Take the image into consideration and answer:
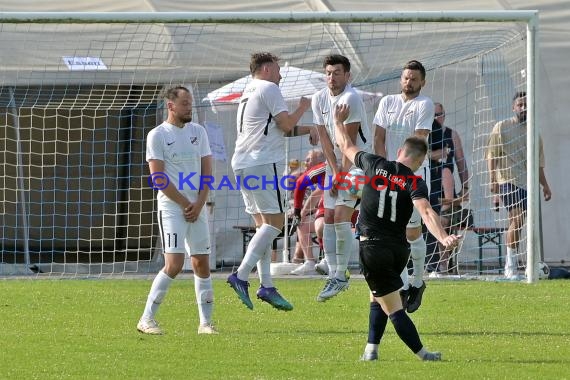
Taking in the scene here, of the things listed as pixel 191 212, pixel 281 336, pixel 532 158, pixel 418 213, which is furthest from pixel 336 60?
pixel 532 158

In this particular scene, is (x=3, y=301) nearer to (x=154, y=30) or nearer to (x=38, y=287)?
(x=38, y=287)

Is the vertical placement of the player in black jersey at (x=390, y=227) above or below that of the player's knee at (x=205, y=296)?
above

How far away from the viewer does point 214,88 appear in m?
18.8

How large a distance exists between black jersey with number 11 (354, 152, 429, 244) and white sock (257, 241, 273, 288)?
2.95 meters

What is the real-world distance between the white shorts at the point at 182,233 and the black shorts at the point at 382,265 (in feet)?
7.59

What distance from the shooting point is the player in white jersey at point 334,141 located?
1180 centimetres

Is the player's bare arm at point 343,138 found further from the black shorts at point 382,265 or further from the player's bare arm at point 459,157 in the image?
the player's bare arm at point 459,157

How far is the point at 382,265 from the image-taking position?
819cm

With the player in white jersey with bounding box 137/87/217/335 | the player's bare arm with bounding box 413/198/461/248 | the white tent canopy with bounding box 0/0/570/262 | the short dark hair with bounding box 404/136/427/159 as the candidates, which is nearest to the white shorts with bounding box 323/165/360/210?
the player in white jersey with bounding box 137/87/217/335

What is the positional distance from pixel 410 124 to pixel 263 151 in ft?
4.61

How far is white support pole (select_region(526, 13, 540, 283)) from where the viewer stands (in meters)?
14.4

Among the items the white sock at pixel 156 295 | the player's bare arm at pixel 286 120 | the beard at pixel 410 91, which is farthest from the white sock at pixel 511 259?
the white sock at pixel 156 295

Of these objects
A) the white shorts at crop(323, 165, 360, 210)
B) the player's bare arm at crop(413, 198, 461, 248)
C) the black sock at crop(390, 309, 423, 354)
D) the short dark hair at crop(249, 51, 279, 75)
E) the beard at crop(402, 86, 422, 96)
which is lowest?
the black sock at crop(390, 309, 423, 354)

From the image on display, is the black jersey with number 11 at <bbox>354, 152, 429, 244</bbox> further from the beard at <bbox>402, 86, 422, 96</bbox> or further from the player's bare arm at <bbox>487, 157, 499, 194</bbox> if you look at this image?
the player's bare arm at <bbox>487, 157, 499, 194</bbox>
